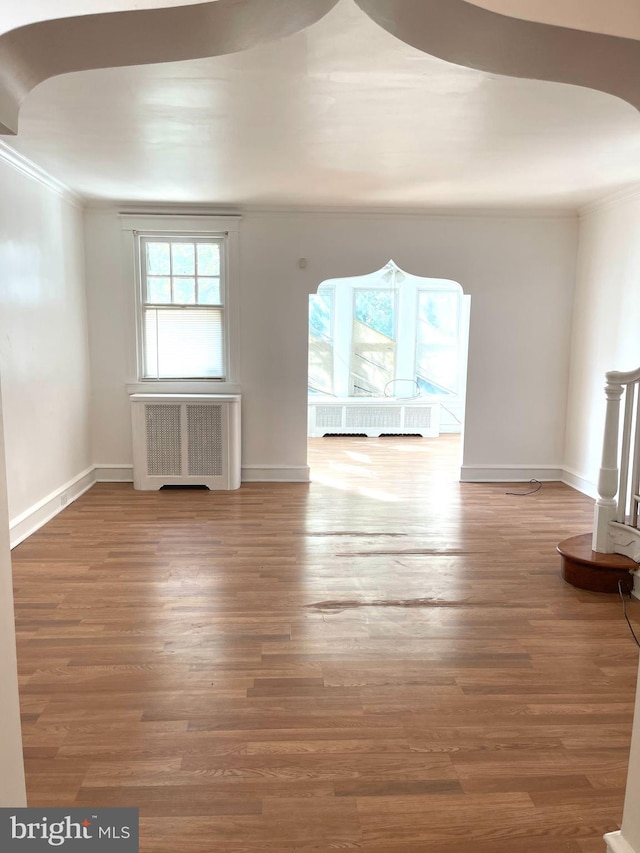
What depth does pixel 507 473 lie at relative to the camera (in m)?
6.45

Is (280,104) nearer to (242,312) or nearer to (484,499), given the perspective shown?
(242,312)

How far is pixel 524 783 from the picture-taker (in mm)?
2051

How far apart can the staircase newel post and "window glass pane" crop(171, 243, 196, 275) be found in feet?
13.7

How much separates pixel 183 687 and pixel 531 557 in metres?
2.64

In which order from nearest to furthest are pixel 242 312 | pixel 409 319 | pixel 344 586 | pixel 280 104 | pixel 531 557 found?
1. pixel 280 104
2. pixel 344 586
3. pixel 531 557
4. pixel 242 312
5. pixel 409 319

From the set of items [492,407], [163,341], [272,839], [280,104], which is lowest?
[272,839]

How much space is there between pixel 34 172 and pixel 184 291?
1.84 meters

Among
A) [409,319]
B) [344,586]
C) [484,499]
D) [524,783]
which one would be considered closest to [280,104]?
[344,586]

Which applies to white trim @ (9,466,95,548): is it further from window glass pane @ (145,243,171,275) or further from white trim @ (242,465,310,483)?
window glass pane @ (145,243,171,275)

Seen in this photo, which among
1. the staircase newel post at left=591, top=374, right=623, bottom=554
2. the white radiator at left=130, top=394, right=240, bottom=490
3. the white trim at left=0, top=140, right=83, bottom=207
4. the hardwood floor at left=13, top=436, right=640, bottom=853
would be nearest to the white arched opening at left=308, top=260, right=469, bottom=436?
the white radiator at left=130, top=394, right=240, bottom=490

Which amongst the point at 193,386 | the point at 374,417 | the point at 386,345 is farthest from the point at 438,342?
the point at 193,386

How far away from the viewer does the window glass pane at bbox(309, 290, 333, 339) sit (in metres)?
9.67

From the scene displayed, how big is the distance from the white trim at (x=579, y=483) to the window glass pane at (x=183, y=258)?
4448 millimetres

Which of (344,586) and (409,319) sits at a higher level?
(409,319)
